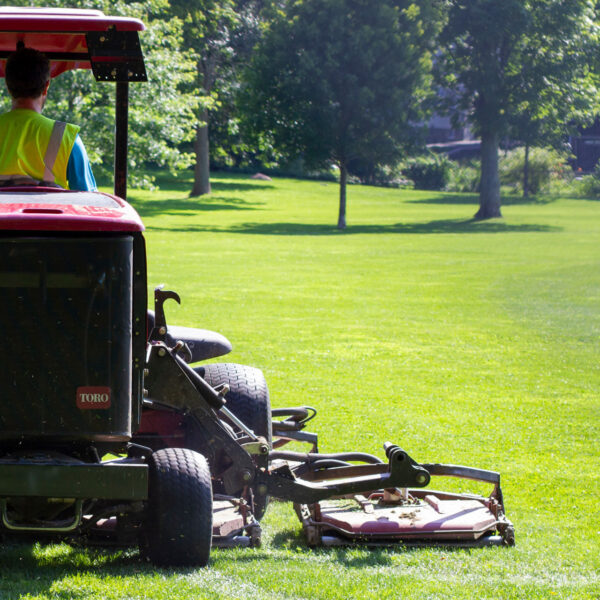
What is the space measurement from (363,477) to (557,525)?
127cm

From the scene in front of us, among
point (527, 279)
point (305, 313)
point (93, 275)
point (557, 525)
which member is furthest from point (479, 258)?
point (93, 275)

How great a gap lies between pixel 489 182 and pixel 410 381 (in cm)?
3831

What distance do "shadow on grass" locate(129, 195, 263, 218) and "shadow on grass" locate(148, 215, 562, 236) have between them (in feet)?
19.4

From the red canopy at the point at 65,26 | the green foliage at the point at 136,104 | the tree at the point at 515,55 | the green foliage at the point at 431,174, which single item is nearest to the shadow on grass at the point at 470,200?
the green foliage at the point at 431,174

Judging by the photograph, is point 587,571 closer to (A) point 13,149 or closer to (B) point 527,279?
(A) point 13,149

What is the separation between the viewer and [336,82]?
140 feet

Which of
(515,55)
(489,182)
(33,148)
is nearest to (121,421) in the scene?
(33,148)

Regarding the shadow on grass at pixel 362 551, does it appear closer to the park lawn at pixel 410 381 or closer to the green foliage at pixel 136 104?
the park lawn at pixel 410 381

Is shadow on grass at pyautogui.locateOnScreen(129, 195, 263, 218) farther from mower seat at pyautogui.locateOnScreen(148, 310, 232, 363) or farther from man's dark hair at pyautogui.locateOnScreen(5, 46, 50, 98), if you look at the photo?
man's dark hair at pyautogui.locateOnScreen(5, 46, 50, 98)

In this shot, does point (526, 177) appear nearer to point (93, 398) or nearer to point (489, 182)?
point (489, 182)

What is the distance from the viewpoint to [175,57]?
37.8m

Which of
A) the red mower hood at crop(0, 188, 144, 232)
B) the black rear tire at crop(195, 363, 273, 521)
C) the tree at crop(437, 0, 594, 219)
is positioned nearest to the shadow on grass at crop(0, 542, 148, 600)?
the black rear tire at crop(195, 363, 273, 521)

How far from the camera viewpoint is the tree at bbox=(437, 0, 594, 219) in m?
45.6

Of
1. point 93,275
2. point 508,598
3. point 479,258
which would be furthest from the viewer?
point 479,258
